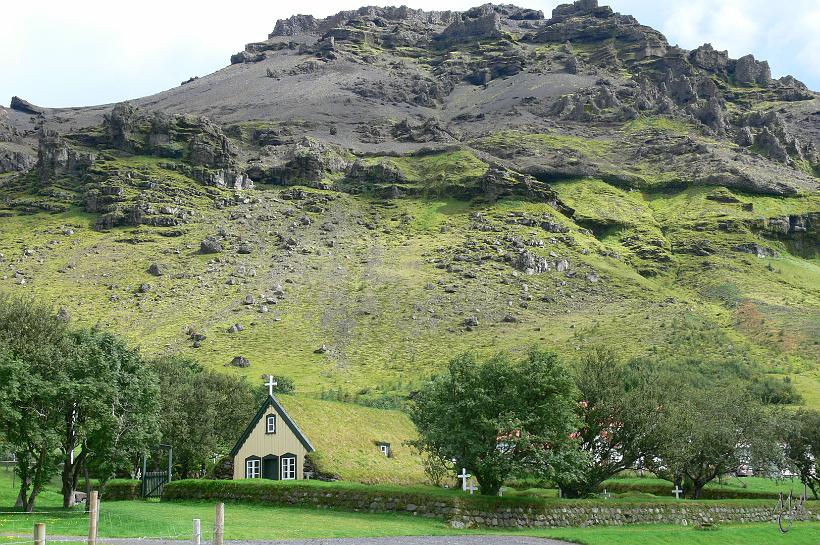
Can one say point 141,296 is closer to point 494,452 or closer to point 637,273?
point 637,273

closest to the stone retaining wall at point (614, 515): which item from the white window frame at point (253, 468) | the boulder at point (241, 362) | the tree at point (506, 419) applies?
the tree at point (506, 419)

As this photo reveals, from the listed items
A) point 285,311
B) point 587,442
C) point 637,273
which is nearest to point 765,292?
point 637,273

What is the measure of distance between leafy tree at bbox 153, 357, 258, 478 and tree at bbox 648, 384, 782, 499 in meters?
32.2

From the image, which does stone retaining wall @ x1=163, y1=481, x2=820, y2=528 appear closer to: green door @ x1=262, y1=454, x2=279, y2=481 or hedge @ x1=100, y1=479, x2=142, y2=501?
green door @ x1=262, y1=454, x2=279, y2=481

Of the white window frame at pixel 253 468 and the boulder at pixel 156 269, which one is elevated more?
the boulder at pixel 156 269

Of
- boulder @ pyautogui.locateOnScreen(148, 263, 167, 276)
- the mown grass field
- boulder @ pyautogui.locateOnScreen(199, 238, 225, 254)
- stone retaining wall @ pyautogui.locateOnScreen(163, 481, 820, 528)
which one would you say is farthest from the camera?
boulder @ pyautogui.locateOnScreen(199, 238, 225, 254)

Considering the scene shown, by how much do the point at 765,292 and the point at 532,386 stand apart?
485ft

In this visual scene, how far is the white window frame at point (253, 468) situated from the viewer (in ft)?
173

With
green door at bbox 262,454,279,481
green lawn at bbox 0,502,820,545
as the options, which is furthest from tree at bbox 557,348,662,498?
green door at bbox 262,454,279,481

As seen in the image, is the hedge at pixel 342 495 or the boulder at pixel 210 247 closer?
the hedge at pixel 342 495

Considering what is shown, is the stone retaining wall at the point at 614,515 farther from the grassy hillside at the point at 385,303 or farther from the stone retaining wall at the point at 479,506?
the grassy hillside at the point at 385,303

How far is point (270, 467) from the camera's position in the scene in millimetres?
52500

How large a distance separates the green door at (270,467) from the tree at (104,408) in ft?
27.4

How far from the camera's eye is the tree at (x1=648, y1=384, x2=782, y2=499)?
51.6 meters
